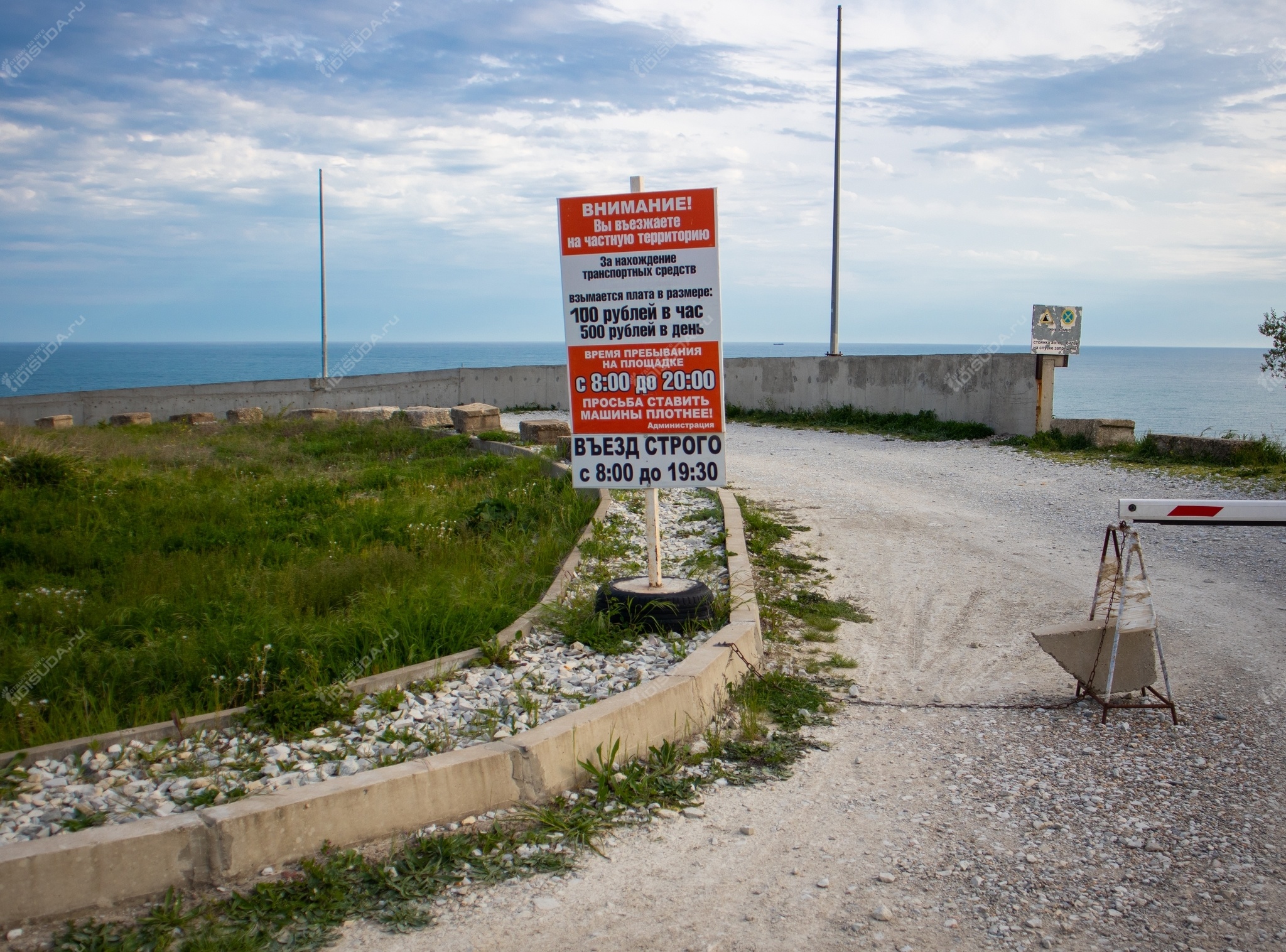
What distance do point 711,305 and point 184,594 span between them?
3913mm

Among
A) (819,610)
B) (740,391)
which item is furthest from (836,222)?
(819,610)

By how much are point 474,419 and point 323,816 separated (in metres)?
15.0

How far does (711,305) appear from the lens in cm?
A: 564

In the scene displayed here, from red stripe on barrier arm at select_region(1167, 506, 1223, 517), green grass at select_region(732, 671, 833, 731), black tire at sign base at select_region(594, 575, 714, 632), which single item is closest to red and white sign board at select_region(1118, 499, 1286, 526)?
red stripe on barrier arm at select_region(1167, 506, 1223, 517)

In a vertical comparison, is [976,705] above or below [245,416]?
below

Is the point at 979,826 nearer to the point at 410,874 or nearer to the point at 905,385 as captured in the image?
the point at 410,874

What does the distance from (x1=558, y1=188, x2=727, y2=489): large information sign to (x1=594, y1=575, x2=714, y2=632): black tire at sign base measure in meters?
0.69

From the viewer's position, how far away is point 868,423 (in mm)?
19484

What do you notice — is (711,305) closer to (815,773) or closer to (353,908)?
(815,773)

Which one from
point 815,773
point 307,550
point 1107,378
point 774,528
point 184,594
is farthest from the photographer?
point 1107,378

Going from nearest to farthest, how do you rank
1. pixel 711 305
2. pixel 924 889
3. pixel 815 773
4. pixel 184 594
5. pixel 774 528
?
pixel 924 889, pixel 815 773, pixel 711 305, pixel 184 594, pixel 774 528

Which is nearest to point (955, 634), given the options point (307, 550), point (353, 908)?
point (353, 908)

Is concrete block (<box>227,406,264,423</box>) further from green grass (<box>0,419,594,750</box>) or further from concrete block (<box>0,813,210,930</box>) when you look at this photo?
concrete block (<box>0,813,210,930</box>)

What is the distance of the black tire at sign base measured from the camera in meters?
5.67
